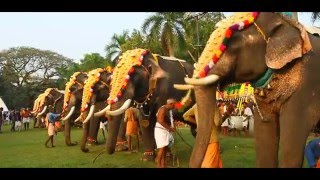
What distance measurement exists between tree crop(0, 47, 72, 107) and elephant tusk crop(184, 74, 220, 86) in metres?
54.2

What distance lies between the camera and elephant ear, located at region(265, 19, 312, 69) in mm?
5652

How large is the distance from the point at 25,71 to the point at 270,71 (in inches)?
2580

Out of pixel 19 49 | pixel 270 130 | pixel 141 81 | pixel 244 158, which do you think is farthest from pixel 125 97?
pixel 19 49

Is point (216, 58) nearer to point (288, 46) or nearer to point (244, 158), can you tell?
point (288, 46)

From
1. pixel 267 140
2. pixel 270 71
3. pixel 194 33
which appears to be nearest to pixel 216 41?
pixel 270 71

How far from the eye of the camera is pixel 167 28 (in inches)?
1180

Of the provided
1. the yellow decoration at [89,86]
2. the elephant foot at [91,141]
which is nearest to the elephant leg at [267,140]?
the yellow decoration at [89,86]

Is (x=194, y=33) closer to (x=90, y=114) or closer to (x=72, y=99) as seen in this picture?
(x=72, y=99)

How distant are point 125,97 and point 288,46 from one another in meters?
5.18

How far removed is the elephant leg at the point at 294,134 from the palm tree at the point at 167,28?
79.0ft

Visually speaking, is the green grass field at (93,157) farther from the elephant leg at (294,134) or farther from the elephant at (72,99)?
the elephant leg at (294,134)

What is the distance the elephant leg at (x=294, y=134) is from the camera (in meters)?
5.57
